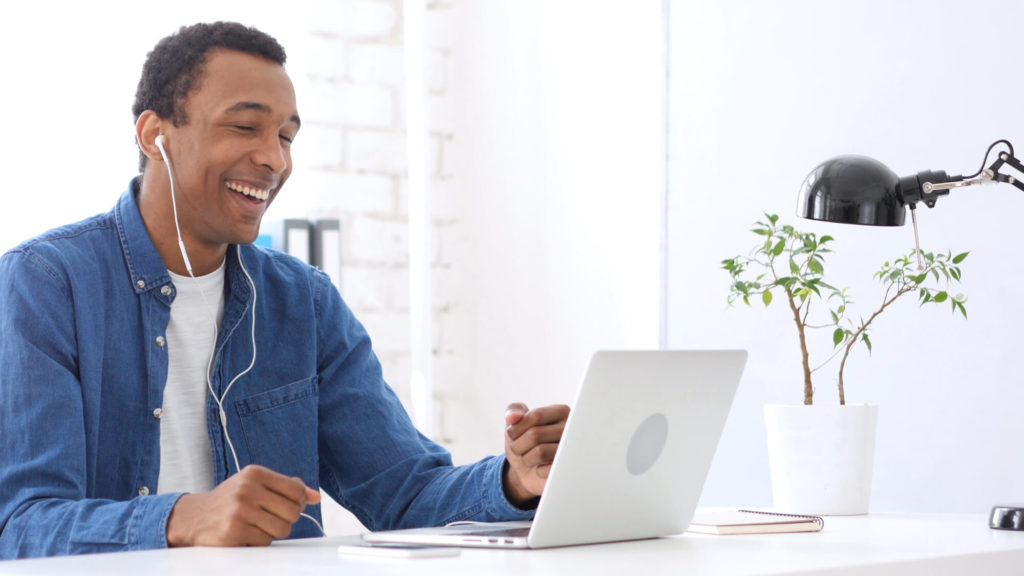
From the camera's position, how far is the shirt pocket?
1.57m

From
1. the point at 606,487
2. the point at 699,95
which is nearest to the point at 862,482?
the point at 606,487

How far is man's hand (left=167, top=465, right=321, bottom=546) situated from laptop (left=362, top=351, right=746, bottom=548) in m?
0.08

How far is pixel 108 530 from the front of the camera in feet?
3.91

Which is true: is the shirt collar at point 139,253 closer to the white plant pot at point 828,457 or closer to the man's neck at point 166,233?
the man's neck at point 166,233

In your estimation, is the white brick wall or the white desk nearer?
the white desk

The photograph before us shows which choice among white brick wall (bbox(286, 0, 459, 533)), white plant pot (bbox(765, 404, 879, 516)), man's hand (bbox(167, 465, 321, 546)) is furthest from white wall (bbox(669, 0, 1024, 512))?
man's hand (bbox(167, 465, 321, 546))

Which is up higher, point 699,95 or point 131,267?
point 699,95

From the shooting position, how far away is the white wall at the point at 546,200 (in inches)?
98.5

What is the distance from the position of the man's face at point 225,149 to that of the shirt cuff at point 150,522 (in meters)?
0.51

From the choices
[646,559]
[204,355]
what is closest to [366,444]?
[204,355]

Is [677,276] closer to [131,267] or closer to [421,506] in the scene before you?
[421,506]

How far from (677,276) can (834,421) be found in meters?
0.78

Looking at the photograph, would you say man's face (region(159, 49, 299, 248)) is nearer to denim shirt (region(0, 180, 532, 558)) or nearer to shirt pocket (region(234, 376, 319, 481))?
denim shirt (region(0, 180, 532, 558))

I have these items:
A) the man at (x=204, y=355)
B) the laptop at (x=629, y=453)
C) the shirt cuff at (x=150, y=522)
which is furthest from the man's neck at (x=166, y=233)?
the laptop at (x=629, y=453)
